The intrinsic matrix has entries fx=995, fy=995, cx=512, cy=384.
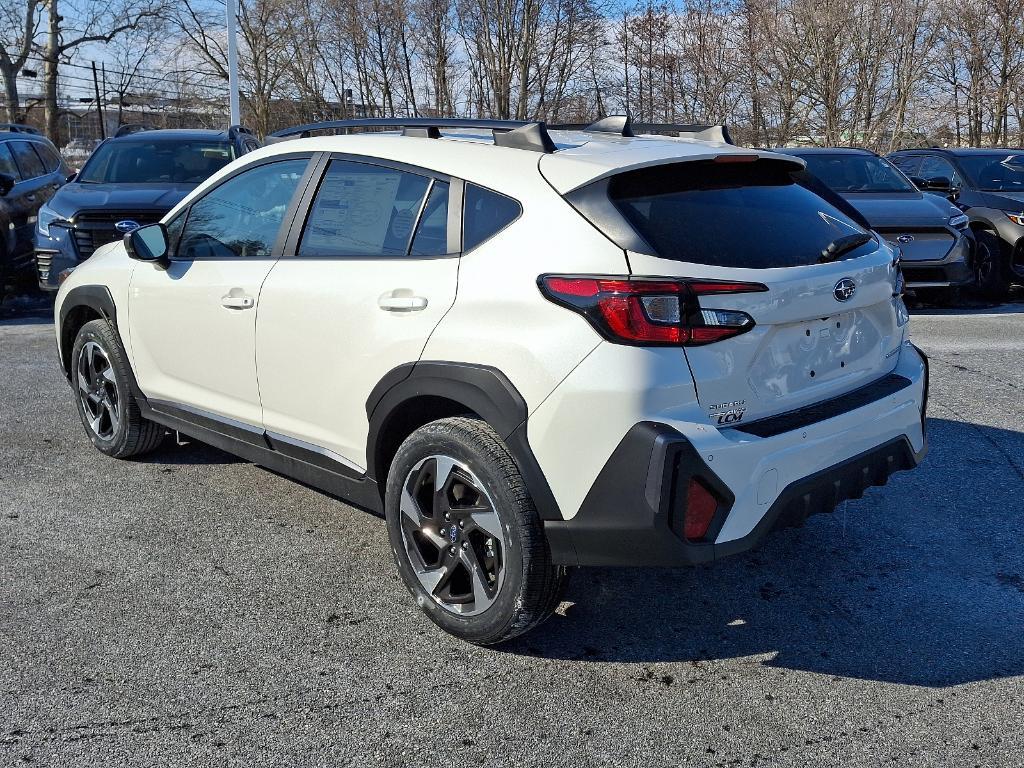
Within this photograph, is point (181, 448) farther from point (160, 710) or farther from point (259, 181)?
point (160, 710)

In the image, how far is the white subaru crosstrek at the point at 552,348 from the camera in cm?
289

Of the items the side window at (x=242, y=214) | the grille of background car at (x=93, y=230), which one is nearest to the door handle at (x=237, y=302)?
the side window at (x=242, y=214)

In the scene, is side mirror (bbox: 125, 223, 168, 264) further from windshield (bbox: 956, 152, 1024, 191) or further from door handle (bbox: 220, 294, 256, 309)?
windshield (bbox: 956, 152, 1024, 191)

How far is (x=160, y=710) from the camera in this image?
296 centimetres

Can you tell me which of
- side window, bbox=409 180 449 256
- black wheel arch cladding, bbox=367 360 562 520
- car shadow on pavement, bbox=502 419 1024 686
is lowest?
car shadow on pavement, bbox=502 419 1024 686

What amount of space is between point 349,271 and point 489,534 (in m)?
1.15

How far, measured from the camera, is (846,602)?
3.65m

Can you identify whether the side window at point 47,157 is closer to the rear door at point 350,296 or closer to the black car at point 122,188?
the black car at point 122,188

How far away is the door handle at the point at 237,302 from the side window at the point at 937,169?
1008 cm

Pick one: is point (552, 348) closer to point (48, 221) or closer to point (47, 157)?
A: point (48, 221)

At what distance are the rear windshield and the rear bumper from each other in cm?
55

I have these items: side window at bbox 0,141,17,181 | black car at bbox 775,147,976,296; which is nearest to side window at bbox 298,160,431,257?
black car at bbox 775,147,976,296

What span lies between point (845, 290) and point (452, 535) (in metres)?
1.55

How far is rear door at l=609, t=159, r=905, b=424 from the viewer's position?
116 inches
